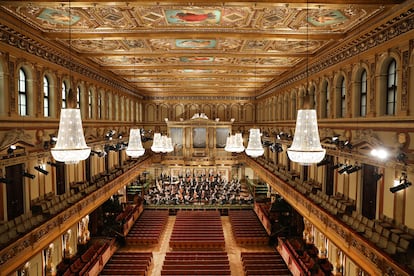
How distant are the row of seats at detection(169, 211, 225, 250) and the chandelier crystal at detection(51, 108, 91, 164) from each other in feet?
49.5

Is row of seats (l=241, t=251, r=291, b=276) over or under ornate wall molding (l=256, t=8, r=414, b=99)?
under

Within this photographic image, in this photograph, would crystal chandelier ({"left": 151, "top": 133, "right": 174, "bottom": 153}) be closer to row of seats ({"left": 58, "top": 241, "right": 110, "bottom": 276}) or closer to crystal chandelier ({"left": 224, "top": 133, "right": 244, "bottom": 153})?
crystal chandelier ({"left": 224, "top": 133, "right": 244, "bottom": 153})

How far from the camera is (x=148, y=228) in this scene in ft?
78.7

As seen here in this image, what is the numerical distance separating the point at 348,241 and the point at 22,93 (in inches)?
521

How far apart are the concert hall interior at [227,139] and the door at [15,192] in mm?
75

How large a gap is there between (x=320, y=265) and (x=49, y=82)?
Result: 15908 mm

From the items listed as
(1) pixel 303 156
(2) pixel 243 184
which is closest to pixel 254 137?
(1) pixel 303 156

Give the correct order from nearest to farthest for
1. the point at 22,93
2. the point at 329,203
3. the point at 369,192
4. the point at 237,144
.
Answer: the point at 369,192
the point at 22,93
the point at 329,203
the point at 237,144

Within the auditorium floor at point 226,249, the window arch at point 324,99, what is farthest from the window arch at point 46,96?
the window arch at point 324,99

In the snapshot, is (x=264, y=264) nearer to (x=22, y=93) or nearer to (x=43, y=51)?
(x=22, y=93)

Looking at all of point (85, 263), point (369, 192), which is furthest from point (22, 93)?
point (369, 192)

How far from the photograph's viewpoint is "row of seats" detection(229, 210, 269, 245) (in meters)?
21.9

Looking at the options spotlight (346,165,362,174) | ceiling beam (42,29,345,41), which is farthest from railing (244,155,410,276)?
ceiling beam (42,29,345,41)

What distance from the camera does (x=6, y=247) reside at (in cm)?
880
